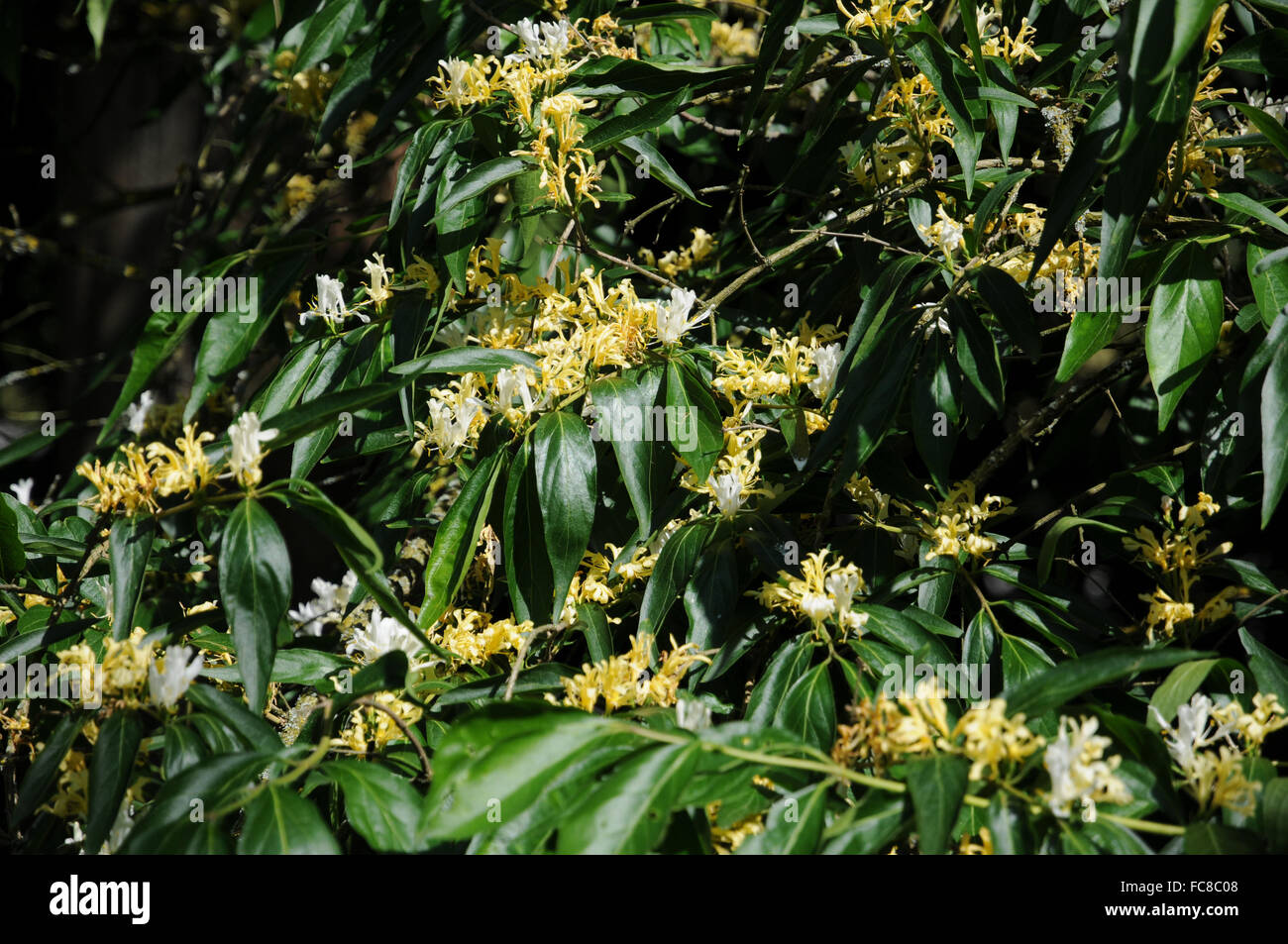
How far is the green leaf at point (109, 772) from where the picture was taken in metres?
0.74

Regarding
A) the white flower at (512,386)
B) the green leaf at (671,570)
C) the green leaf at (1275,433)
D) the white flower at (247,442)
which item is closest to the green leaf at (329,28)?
the white flower at (512,386)

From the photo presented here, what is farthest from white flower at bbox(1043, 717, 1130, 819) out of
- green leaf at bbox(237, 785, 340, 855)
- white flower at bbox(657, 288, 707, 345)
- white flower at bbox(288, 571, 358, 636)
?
white flower at bbox(288, 571, 358, 636)

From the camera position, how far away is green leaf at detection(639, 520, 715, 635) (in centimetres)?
101

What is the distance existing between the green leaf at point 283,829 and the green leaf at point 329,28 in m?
0.88

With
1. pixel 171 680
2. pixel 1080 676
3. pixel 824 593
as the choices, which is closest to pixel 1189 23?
pixel 1080 676

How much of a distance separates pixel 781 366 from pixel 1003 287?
23 centimetres

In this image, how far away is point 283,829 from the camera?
668 millimetres

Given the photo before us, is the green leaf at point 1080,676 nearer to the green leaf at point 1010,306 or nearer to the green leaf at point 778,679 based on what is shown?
the green leaf at point 778,679

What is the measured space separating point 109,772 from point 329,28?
89 cm

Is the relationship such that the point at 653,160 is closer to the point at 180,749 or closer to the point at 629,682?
the point at 629,682

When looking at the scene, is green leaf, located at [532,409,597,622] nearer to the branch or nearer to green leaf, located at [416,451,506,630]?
green leaf, located at [416,451,506,630]

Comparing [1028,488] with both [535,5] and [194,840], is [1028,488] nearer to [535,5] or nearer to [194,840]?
[535,5]

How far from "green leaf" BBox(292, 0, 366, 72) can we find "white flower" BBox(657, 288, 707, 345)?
1.74ft

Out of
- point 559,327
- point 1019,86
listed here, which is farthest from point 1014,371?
point 559,327
